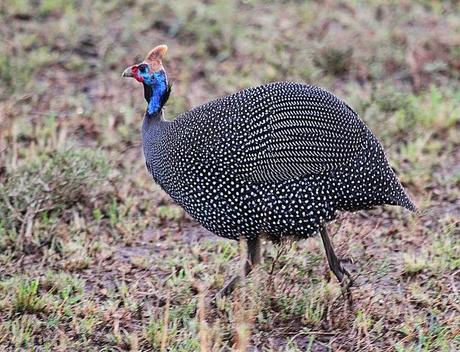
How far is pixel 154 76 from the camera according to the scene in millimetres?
4734

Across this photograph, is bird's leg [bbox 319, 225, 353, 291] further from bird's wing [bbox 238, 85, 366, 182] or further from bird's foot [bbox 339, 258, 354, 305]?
bird's wing [bbox 238, 85, 366, 182]

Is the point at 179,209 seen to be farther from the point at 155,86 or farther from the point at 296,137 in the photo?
the point at 296,137

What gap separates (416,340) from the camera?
14.2 ft

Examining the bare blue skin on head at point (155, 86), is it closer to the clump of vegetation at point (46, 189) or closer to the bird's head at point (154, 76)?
the bird's head at point (154, 76)

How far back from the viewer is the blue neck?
15.5ft

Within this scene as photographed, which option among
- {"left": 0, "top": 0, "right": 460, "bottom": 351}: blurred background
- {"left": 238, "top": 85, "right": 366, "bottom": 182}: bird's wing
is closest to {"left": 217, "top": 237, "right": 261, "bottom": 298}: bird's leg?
{"left": 0, "top": 0, "right": 460, "bottom": 351}: blurred background

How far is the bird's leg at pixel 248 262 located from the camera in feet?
15.1

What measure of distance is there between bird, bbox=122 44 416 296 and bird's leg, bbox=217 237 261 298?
10cm

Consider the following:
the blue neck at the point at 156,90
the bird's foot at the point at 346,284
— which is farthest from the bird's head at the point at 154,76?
the bird's foot at the point at 346,284

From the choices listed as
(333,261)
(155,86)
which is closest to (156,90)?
(155,86)

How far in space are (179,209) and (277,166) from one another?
1.45 meters

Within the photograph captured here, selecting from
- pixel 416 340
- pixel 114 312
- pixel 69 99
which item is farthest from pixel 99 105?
pixel 416 340

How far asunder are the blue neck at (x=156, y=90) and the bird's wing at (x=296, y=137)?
54 centimetres

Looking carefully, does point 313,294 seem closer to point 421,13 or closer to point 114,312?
point 114,312
